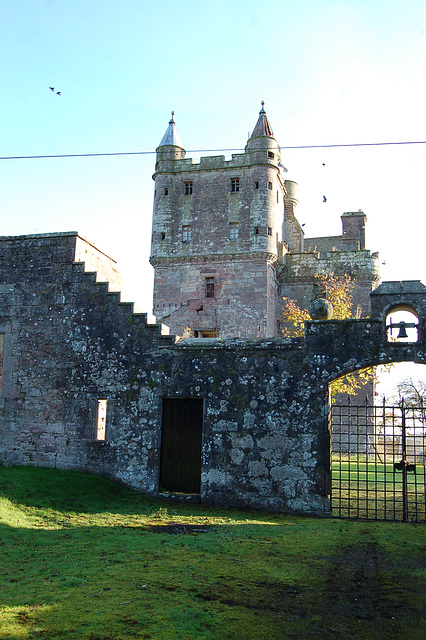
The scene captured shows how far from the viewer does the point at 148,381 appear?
478 inches

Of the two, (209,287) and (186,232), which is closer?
(209,287)

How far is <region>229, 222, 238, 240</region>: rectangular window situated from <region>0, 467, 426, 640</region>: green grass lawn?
68.3ft

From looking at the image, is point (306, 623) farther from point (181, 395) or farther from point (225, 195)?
point (225, 195)

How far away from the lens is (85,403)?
12.6 m

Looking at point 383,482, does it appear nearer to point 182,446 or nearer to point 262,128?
point 182,446

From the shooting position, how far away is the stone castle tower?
2956 cm

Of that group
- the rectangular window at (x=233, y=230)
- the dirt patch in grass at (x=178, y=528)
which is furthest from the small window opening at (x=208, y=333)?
the dirt patch in grass at (x=178, y=528)

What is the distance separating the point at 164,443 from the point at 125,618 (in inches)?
265

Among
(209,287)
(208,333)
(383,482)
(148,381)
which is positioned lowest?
(383,482)

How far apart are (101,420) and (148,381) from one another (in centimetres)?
175

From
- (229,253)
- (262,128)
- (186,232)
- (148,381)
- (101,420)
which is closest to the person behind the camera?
(148,381)

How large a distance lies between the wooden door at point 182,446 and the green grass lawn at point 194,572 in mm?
789

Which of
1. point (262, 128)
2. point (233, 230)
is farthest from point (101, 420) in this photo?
point (262, 128)

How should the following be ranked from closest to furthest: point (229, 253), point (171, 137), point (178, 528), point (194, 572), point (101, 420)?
point (194, 572) < point (178, 528) < point (101, 420) < point (229, 253) < point (171, 137)
